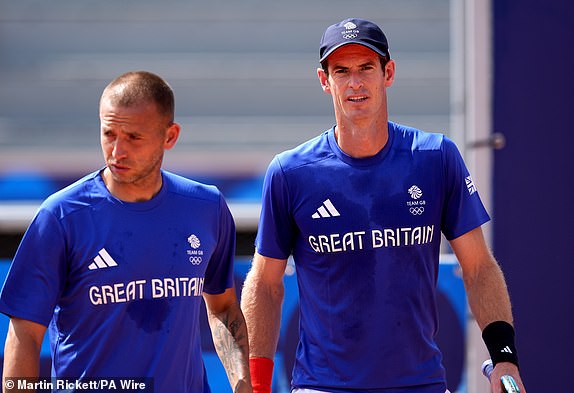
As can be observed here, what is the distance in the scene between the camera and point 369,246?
11.4 feet

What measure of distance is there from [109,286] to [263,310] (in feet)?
2.84

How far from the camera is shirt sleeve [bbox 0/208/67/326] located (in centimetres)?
290

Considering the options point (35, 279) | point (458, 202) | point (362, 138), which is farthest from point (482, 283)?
point (35, 279)

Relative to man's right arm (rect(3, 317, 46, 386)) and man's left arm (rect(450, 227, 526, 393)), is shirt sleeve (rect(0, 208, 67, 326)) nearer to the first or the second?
man's right arm (rect(3, 317, 46, 386))

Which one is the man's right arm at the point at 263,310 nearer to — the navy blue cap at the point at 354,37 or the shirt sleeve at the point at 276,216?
the shirt sleeve at the point at 276,216

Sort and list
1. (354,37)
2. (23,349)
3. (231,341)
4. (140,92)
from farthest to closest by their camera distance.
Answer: (354,37) < (231,341) < (140,92) < (23,349)

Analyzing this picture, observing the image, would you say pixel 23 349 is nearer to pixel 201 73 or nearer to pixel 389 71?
pixel 389 71

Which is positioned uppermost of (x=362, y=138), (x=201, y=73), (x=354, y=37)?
(x=201, y=73)

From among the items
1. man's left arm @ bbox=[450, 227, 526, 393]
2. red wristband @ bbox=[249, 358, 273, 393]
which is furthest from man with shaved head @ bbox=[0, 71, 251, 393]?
man's left arm @ bbox=[450, 227, 526, 393]

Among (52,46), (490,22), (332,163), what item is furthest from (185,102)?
(332,163)

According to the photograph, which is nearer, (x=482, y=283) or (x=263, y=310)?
(x=482, y=283)

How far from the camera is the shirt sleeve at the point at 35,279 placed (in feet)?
9.51

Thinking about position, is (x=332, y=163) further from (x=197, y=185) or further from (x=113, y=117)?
(x=113, y=117)

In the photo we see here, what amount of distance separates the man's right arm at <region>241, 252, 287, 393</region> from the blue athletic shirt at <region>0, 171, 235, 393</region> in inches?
19.9
